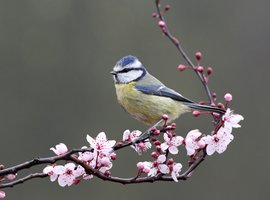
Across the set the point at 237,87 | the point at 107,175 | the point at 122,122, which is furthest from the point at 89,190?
the point at 107,175

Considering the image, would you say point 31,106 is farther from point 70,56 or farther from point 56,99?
point 70,56

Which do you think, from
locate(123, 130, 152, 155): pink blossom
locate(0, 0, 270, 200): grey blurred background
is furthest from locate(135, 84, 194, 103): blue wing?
locate(0, 0, 270, 200): grey blurred background

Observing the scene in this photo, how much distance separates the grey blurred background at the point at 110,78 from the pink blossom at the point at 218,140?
6008 mm

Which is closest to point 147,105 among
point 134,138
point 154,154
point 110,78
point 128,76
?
point 128,76

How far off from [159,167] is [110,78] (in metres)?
6.87

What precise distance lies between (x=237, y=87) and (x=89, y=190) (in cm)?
256

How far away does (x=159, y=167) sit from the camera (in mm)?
2537

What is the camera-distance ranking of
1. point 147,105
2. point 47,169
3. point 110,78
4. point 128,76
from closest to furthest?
point 47,169
point 147,105
point 128,76
point 110,78

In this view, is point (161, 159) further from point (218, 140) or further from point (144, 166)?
point (218, 140)

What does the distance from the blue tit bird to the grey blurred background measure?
458 centimetres

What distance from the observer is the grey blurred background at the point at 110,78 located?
29.6 feet

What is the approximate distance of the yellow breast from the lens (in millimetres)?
3709

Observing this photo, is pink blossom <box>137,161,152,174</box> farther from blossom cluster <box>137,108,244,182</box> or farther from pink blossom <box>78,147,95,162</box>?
pink blossom <box>78,147,95,162</box>

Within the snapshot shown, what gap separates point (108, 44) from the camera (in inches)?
413
